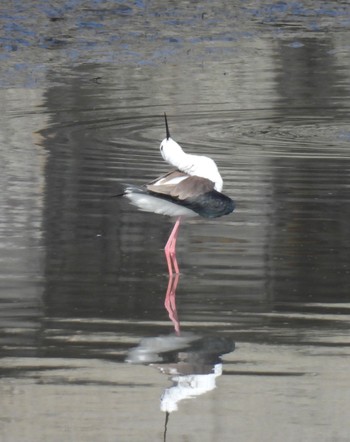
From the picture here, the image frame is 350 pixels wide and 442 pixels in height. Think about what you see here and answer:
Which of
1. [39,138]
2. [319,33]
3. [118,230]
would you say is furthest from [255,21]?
[118,230]

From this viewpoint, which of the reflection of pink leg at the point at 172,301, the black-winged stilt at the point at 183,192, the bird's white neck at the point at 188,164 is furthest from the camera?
the bird's white neck at the point at 188,164

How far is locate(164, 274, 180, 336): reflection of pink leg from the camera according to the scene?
8168 millimetres

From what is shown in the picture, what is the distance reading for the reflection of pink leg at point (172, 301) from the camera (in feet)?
26.8

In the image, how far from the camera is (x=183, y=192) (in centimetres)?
925

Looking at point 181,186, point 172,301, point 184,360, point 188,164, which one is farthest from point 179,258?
point 184,360

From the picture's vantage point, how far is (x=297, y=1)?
105 feet

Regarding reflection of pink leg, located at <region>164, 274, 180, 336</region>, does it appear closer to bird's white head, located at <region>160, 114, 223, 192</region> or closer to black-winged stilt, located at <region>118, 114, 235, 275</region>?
black-winged stilt, located at <region>118, 114, 235, 275</region>

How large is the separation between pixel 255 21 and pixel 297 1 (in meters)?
3.51

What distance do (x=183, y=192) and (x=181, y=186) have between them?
7 centimetres

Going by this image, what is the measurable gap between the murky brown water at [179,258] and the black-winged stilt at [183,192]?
1.24ft

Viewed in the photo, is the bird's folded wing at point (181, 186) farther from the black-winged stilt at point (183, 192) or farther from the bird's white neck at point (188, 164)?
the bird's white neck at point (188, 164)

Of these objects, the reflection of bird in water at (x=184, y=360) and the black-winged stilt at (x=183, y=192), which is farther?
the black-winged stilt at (x=183, y=192)

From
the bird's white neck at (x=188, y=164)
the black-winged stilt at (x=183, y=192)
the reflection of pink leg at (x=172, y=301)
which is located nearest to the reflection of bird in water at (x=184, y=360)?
the reflection of pink leg at (x=172, y=301)

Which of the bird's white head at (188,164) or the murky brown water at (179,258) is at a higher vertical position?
the bird's white head at (188,164)
